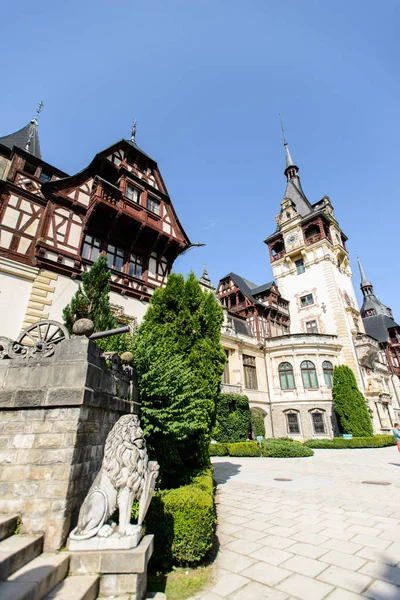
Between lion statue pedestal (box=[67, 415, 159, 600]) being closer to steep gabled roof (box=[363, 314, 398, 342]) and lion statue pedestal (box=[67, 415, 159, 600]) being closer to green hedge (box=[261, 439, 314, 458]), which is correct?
green hedge (box=[261, 439, 314, 458])

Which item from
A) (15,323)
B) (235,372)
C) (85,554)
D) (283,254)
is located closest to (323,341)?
(235,372)

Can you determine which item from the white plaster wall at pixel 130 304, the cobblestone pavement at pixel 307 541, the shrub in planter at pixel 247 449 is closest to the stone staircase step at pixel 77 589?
the cobblestone pavement at pixel 307 541

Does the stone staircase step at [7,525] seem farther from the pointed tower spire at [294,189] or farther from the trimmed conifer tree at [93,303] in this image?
the pointed tower spire at [294,189]

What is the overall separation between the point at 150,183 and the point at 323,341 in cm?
2100

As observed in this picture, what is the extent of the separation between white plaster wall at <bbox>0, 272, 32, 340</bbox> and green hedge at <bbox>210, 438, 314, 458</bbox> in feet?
44.7

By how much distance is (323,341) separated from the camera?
27.0m

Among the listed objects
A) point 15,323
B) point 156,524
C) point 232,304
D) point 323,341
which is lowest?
point 156,524

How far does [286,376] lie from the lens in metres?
26.8

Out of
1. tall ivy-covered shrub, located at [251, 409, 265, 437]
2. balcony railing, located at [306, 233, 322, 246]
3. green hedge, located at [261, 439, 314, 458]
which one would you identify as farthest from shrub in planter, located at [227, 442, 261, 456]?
balcony railing, located at [306, 233, 322, 246]

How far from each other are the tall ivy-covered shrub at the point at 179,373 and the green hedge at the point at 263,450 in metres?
9.83

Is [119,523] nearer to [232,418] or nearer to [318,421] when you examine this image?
[232,418]

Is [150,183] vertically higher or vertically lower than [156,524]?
higher

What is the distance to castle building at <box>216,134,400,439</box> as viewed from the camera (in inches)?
991

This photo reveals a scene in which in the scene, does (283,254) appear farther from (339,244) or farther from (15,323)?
(15,323)
